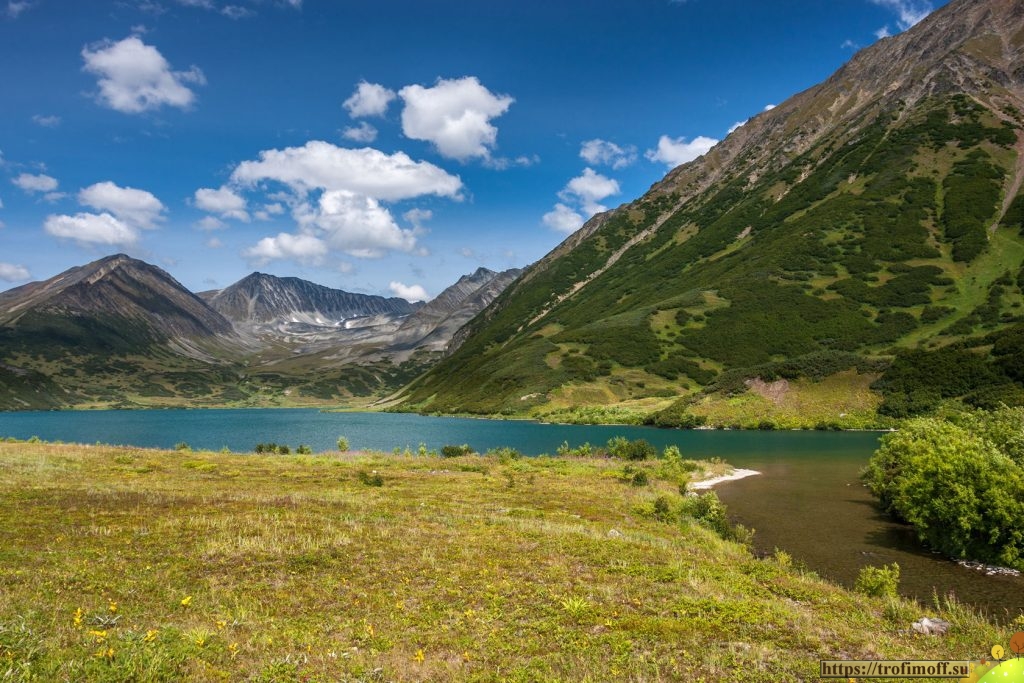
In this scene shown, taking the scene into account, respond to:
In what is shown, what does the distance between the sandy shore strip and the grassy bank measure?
25.5 meters

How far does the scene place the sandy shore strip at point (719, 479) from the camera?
57619 mm

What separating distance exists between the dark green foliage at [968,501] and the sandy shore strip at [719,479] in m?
20.1

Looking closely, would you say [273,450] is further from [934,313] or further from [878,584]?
[934,313]

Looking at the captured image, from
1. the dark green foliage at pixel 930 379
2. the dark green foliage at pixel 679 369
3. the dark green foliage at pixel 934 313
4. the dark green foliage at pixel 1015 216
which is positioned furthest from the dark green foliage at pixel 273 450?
the dark green foliage at pixel 1015 216

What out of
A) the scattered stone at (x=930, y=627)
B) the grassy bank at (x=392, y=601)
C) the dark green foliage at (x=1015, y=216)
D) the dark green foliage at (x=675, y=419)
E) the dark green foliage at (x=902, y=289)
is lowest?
the dark green foliage at (x=675, y=419)

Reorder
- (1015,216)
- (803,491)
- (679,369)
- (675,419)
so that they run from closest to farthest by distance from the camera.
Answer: (803,491) → (675,419) → (679,369) → (1015,216)

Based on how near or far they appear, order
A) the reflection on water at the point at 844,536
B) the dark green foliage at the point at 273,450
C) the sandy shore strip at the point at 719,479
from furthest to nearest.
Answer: the dark green foliage at the point at 273,450 < the sandy shore strip at the point at 719,479 < the reflection on water at the point at 844,536

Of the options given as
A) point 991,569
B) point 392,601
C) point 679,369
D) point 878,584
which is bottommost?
point 991,569

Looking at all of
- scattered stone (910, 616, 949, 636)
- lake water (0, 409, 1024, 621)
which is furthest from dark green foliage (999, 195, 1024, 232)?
scattered stone (910, 616, 949, 636)

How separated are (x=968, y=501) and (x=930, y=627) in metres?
20.0

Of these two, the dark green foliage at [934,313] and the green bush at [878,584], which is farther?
the dark green foliage at [934,313]

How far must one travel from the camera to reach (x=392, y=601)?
57.1ft

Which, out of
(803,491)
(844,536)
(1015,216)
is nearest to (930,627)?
(844,536)

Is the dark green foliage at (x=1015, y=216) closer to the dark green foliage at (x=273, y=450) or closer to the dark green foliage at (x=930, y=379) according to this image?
the dark green foliage at (x=930, y=379)
